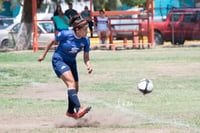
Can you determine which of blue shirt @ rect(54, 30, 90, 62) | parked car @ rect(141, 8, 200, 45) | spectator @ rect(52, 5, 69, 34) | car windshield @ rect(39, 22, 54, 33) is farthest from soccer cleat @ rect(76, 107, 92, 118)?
car windshield @ rect(39, 22, 54, 33)

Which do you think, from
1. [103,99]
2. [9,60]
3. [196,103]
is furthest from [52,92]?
[9,60]

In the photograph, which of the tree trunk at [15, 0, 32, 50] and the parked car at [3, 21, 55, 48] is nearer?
the tree trunk at [15, 0, 32, 50]

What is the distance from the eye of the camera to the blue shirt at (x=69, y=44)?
974 centimetres

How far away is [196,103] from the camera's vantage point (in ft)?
37.7

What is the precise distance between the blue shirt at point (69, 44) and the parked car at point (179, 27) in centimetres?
2306

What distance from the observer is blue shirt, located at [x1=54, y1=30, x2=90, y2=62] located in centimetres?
974

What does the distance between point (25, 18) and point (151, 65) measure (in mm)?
13087

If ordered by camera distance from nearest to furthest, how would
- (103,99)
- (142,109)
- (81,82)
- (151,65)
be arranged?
(142,109) → (103,99) → (81,82) → (151,65)

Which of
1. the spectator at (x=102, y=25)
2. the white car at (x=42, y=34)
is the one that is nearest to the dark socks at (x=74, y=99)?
the spectator at (x=102, y=25)

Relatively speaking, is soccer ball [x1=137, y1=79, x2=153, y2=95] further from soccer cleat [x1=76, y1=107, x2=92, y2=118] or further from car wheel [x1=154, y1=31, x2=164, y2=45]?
car wheel [x1=154, y1=31, x2=164, y2=45]

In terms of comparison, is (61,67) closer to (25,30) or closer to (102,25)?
(102,25)

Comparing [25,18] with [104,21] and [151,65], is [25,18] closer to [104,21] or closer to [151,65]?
[104,21]

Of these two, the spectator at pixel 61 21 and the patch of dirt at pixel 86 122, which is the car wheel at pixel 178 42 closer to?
the spectator at pixel 61 21

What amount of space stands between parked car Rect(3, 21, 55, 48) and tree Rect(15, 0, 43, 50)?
0.61m
